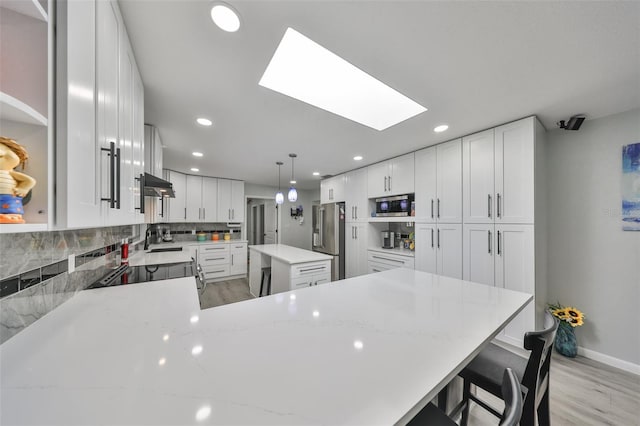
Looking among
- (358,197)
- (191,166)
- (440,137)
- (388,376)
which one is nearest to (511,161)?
(440,137)

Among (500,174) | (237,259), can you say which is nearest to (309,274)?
(500,174)

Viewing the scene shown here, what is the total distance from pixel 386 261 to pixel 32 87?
375 cm

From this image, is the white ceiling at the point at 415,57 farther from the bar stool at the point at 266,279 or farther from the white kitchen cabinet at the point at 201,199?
the white kitchen cabinet at the point at 201,199

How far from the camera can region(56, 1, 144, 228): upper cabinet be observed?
0.62m

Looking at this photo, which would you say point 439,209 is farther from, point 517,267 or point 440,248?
point 517,267

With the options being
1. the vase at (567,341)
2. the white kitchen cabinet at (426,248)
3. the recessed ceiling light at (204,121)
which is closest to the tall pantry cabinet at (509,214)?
the vase at (567,341)

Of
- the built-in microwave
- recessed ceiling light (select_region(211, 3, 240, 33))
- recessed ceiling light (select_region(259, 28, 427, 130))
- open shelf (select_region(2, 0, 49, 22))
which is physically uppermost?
recessed ceiling light (select_region(259, 28, 427, 130))

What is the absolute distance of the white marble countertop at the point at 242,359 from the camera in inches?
20.0

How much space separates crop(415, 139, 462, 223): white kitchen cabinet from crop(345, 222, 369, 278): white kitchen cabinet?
114 centimetres

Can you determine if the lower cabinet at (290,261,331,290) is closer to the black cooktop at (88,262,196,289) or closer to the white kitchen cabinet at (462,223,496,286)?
the black cooktop at (88,262,196,289)

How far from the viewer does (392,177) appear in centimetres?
355

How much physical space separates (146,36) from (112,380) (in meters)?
1.62

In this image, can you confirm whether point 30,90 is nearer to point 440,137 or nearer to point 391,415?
point 391,415

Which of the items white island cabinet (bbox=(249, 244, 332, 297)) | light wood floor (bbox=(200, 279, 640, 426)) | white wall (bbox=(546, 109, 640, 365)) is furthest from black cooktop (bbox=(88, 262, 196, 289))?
white wall (bbox=(546, 109, 640, 365))
